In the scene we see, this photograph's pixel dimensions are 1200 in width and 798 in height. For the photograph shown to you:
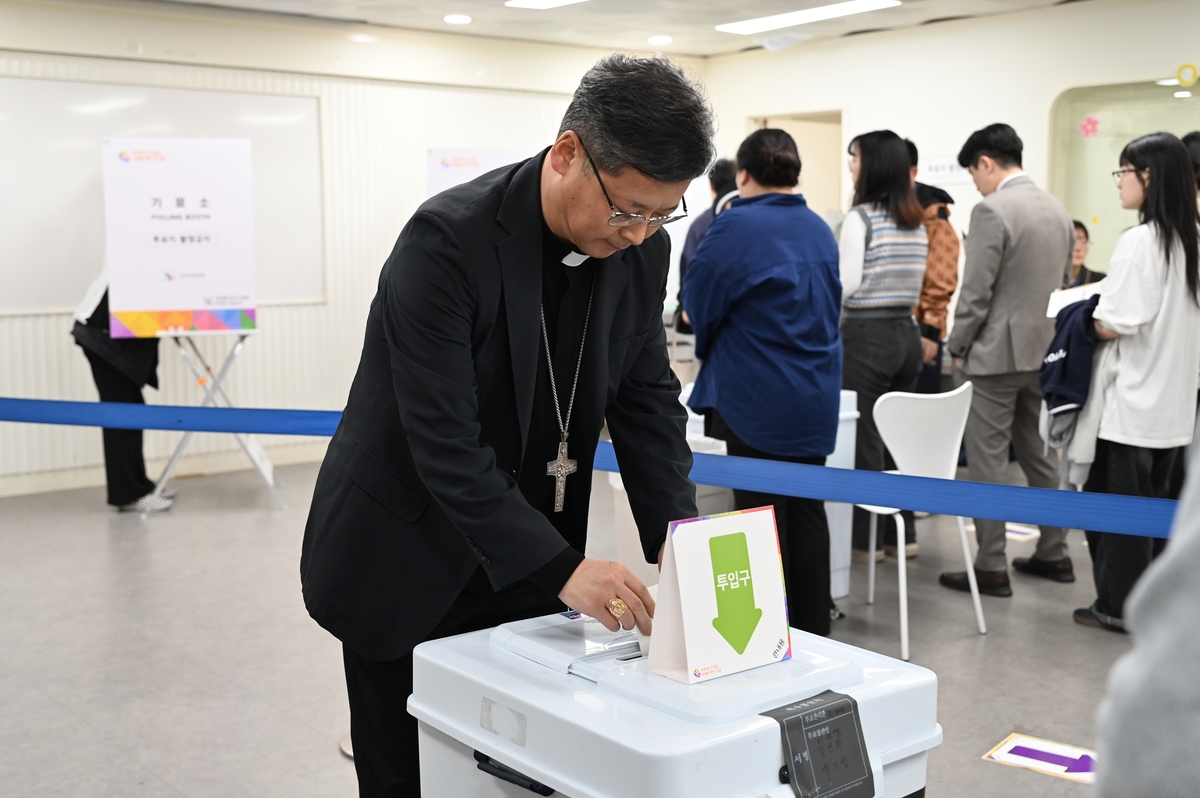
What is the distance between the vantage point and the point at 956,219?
24.0ft

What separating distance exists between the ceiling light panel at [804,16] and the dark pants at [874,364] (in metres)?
3.12

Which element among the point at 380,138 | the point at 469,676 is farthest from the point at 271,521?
the point at 469,676

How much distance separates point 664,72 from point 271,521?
4.48 metres

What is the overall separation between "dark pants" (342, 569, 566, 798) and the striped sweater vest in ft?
9.04

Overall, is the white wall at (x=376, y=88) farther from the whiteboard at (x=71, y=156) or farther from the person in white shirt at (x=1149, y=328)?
the person in white shirt at (x=1149, y=328)

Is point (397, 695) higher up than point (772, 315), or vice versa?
point (772, 315)

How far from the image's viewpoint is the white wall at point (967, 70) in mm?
6410

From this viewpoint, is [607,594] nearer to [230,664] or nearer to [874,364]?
[230,664]

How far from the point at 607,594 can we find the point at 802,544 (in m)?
2.11

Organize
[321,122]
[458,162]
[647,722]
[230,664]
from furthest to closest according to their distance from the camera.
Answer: [321,122]
[458,162]
[230,664]
[647,722]

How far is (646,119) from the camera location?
49.4 inches

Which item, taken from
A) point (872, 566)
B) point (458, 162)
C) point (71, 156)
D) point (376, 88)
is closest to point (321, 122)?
point (376, 88)

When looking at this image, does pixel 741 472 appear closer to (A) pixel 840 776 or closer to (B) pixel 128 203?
(A) pixel 840 776

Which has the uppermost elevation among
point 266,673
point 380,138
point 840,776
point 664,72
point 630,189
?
point 380,138
